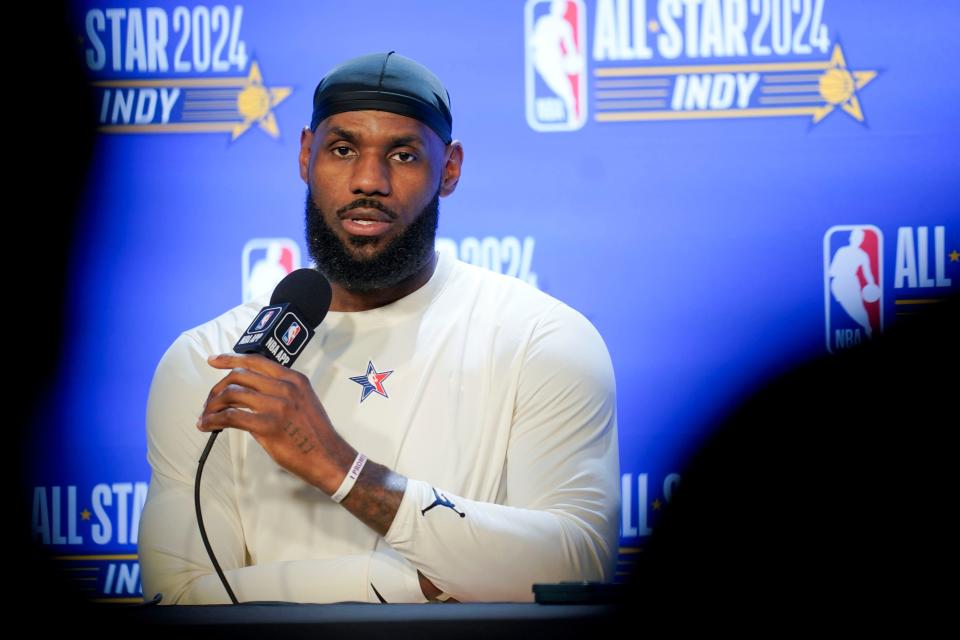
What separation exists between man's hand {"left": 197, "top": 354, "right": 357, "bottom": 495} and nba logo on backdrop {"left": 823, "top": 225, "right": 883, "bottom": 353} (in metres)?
1.82

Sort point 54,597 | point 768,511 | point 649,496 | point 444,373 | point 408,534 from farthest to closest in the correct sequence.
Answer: point 649,496, point 444,373, point 408,534, point 54,597, point 768,511

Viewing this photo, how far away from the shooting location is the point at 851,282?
9.98 ft

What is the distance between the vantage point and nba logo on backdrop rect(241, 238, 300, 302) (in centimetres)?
306

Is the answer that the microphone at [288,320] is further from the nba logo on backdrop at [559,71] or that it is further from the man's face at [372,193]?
the nba logo on backdrop at [559,71]

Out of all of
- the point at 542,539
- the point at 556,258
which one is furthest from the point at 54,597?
the point at 556,258

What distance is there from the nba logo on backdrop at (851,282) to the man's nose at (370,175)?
1.49 m

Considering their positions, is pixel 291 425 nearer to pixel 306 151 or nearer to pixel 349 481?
pixel 349 481

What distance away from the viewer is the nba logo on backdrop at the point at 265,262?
3061mm

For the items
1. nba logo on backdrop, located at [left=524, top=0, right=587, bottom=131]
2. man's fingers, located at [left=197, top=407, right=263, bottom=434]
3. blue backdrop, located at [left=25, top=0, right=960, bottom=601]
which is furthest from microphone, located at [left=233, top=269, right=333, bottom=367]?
nba logo on backdrop, located at [left=524, top=0, right=587, bottom=131]

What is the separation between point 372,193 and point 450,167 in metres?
0.25

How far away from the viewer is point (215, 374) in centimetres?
214

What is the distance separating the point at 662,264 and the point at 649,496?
676 millimetres

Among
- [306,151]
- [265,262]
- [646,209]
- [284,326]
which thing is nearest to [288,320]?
[284,326]

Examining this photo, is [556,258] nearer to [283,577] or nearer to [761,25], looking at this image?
[761,25]
